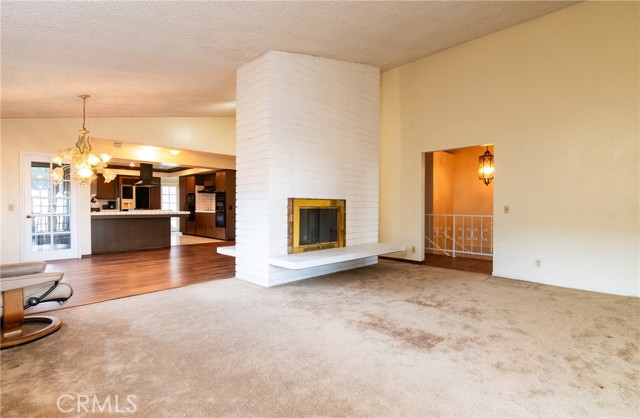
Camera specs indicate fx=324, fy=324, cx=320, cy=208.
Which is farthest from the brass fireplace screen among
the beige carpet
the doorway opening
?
the doorway opening

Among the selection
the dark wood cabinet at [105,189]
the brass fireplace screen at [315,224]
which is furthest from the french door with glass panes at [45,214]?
the brass fireplace screen at [315,224]

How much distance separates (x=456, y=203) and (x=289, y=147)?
577 centimetres

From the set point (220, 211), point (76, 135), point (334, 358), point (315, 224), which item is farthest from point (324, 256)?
point (220, 211)

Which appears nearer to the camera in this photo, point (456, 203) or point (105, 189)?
point (456, 203)

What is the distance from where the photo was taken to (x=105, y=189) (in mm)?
10805

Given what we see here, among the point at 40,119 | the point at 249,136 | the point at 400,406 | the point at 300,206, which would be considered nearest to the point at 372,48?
the point at 249,136

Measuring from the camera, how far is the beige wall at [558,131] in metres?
3.90

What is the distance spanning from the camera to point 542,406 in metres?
1.74

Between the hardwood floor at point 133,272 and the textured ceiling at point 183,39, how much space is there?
2633mm

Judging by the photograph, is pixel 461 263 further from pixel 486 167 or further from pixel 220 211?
pixel 220 211

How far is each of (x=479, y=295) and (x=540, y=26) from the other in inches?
149

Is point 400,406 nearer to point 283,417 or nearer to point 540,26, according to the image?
point 283,417

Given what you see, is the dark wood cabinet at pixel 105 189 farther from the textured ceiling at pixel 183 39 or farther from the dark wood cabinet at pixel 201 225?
the textured ceiling at pixel 183 39

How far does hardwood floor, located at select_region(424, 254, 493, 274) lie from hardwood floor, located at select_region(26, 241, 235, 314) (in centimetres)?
371
